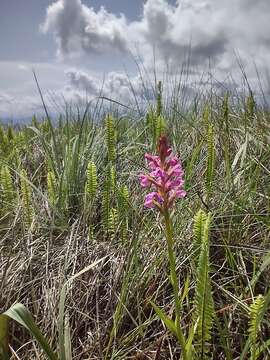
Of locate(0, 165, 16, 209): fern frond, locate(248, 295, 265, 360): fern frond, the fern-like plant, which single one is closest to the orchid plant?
locate(248, 295, 265, 360): fern frond

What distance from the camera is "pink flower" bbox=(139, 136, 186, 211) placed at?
847 millimetres

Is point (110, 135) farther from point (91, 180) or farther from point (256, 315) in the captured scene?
point (256, 315)

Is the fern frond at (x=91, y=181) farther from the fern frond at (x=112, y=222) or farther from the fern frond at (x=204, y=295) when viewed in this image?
the fern frond at (x=204, y=295)

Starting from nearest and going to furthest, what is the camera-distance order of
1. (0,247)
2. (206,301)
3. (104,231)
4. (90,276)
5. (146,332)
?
(206,301) → (146,332) → (90,276) → (0,247) → (104,231)

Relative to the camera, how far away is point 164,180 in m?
0.86

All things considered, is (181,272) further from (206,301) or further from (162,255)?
(206,301)

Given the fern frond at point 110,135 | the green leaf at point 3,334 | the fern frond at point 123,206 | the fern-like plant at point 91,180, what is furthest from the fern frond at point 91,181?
the green leaf at point 3,334

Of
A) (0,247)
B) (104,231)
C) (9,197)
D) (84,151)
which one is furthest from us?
(84,151)

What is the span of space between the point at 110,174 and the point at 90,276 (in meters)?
0.54

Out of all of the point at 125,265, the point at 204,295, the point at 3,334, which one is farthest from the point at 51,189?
the point at 204,295

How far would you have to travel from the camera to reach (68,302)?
1.52 meters

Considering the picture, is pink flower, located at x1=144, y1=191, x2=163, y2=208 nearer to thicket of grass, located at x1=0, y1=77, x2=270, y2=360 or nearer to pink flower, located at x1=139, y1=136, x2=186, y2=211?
pink flower, located at x1=139, y1=136, x2=186, y2=211

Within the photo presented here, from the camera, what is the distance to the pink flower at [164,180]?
Answer: 85 cm

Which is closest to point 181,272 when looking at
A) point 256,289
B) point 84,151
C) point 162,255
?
point 162,255
